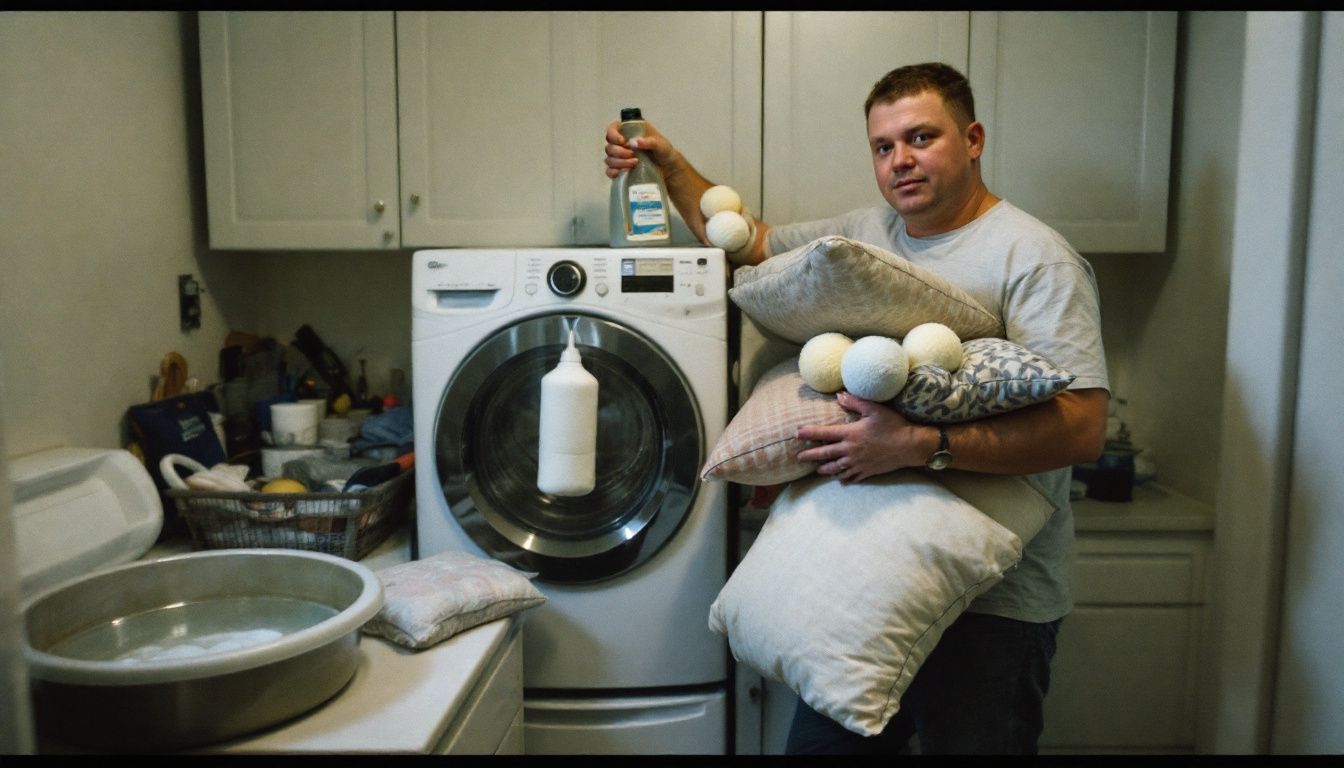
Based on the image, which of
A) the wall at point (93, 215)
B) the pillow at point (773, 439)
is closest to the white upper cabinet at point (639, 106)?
the wall at point (93, 215)

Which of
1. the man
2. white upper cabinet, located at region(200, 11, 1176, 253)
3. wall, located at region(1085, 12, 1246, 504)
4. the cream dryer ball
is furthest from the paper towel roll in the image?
wall, located at region(1085, 12, 1246, 504)

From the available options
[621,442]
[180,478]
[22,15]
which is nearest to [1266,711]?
[621,442]

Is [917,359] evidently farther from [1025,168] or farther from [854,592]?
[1025,168]

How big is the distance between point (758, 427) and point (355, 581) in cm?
65

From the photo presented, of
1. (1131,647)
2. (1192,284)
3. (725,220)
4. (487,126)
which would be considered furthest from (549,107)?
(1131,647)

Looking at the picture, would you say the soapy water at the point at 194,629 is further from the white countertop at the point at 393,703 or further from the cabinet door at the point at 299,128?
the cabinet door at the point at 299,128

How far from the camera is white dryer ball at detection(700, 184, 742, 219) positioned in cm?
183

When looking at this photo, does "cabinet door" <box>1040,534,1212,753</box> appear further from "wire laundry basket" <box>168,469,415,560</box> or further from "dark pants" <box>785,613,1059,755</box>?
"wire laundry basket" <box>168,469,415,560</box>

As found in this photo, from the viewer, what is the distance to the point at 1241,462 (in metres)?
1.27

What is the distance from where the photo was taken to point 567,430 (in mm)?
1569

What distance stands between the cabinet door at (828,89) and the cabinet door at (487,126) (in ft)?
1.53

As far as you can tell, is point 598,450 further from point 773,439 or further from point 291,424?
point 291,424

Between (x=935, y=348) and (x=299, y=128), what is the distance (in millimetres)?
1685

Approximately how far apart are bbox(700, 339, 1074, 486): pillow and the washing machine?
324mm
